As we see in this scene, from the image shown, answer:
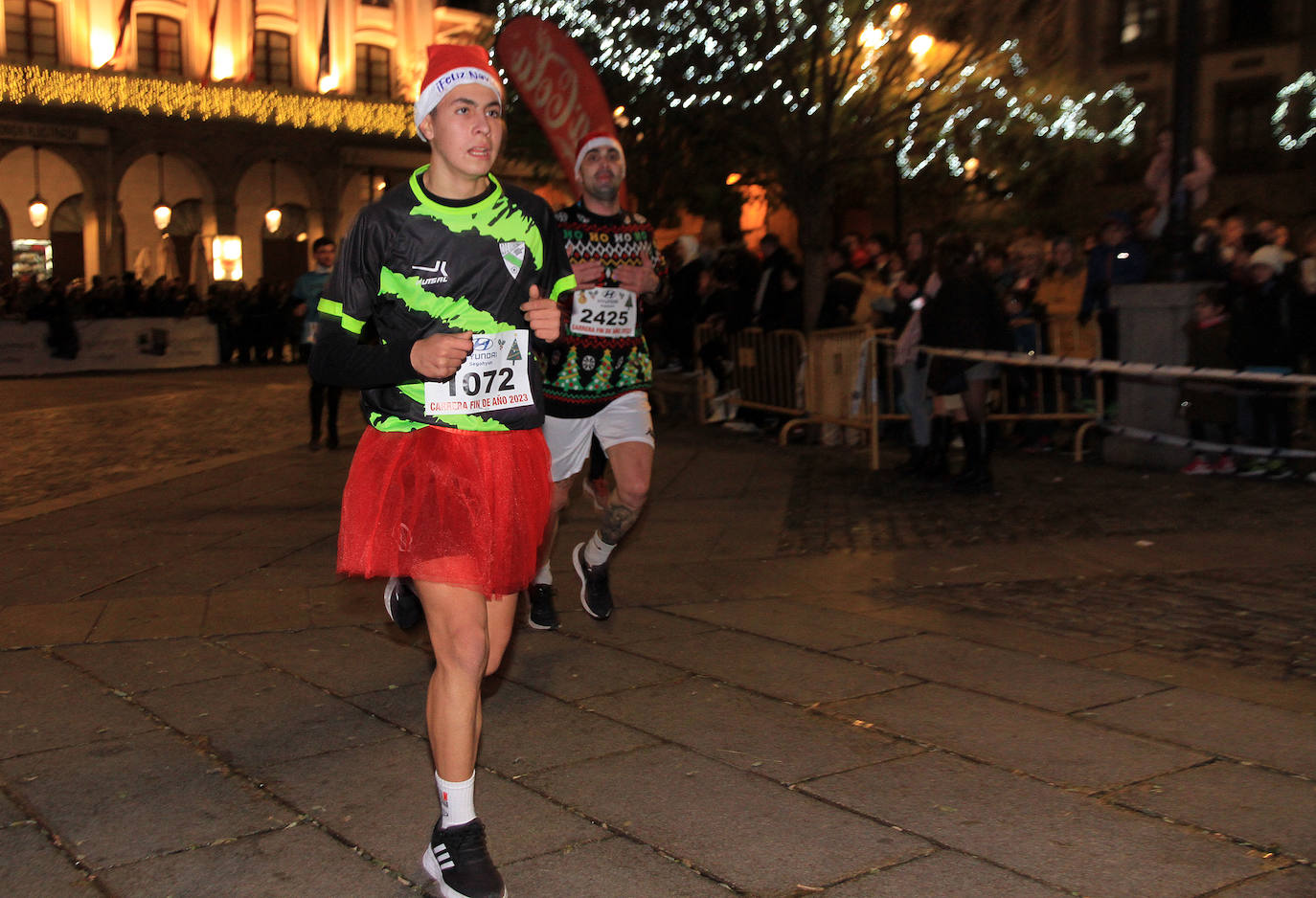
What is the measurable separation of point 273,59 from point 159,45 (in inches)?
129

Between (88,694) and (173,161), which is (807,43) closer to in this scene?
(88,694)

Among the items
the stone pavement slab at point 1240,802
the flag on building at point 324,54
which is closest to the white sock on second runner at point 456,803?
the stone pavement slab at point 1240,802

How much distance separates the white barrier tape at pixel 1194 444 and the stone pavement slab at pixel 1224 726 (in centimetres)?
562

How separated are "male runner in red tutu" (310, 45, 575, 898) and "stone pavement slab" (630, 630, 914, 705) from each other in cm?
160

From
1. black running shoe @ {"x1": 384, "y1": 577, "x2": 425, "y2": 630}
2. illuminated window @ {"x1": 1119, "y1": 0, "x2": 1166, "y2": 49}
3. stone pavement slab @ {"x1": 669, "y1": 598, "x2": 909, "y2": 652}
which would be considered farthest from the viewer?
illuminated window @ {"x1": 1119, "y1": 0, "x2": 1166, "y2": 49}

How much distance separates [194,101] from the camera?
36.5 meters

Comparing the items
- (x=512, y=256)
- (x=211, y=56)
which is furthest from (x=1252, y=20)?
(x=512, y=256)

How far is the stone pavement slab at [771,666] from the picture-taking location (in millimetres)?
4988

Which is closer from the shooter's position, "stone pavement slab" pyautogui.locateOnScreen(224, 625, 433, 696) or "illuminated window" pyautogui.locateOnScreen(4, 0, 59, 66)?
"stone pavement slab" pyautogui.locateOnScreen(224, 625, 433, 696)

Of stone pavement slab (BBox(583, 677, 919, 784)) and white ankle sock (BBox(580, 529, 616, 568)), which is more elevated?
white ankle sock (BBox(580, 529, 616, 568))

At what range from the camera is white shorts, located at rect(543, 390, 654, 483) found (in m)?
6.05

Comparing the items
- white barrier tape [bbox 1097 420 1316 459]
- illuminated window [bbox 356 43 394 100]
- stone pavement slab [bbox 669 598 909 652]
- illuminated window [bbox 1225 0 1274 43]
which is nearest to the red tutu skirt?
stone pavement slab [bbox 669 598 909 652]

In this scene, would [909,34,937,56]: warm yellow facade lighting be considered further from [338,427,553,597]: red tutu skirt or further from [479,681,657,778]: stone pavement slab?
[338,427,553,597]: red tutu skirt

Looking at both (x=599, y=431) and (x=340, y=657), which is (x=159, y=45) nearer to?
(x=599, y=431)
